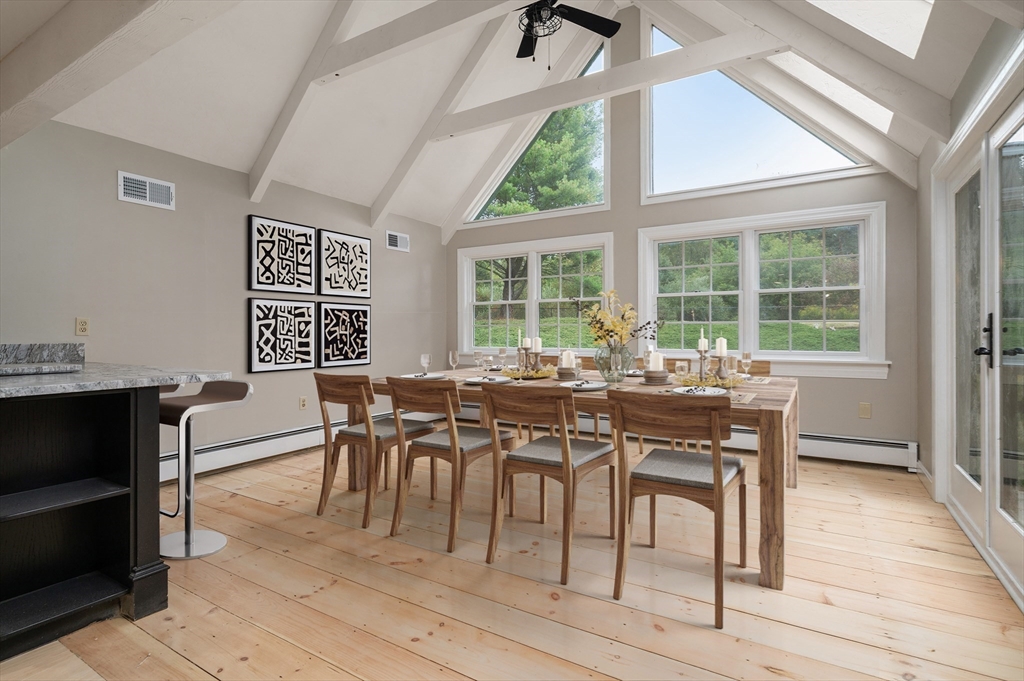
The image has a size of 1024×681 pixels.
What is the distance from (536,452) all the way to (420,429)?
902 mm

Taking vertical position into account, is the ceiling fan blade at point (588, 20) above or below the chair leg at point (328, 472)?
above

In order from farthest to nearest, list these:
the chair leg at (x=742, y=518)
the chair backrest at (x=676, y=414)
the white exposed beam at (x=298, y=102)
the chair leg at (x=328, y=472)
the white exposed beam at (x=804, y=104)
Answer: the white exposed beam at (x=804, y=104) → the white exposed beam at (x=298, y=102) → the chair leg at (x=328, y=472) → the chair leg at (x=742, y=518) → the chair backrest at (x=676, y=414)

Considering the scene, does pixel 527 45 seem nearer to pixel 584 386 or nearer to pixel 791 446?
pixel 584 386

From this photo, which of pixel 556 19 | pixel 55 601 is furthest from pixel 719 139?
pixel 55 601

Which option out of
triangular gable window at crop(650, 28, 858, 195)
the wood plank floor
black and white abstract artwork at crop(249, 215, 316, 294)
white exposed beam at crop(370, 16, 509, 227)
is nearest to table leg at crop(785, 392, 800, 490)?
the wood plank floor

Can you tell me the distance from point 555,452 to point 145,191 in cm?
341

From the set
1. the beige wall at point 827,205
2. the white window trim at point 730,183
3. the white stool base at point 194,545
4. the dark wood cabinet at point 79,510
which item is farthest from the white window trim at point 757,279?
the dark wood cabinet at point 79,510

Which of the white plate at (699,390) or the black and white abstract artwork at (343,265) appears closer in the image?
the white plate at (699,390)

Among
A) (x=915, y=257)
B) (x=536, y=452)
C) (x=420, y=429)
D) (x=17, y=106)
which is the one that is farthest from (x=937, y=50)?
(x=17, y=106)

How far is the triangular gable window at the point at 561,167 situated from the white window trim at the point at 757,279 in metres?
0.88

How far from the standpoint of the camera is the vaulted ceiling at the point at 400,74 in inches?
93.3

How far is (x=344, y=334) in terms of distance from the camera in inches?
195

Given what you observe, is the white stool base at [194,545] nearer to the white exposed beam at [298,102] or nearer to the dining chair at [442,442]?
the dining chair at [442,442]

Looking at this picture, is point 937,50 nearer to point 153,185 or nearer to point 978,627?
point 978,627
